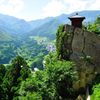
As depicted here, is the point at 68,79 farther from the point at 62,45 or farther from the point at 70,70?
the point at 62,45

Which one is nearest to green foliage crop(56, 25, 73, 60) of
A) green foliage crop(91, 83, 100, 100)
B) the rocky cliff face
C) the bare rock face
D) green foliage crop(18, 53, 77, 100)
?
the rocky cliff face

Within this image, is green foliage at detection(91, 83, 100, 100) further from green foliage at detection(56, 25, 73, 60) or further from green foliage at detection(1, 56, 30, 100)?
green foliage at detection(1, 56, 30, 100)

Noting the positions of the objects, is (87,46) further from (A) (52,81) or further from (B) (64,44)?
(A) (52,81)

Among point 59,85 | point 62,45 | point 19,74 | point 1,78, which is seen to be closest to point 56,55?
point 62,45

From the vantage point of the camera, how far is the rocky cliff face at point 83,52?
42469 millimetres

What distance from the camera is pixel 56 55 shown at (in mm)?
44594

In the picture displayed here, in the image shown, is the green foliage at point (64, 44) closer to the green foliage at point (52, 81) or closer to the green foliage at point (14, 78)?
the green foliage at point (52, 81)

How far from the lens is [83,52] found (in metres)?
42.8

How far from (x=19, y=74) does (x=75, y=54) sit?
14.8m

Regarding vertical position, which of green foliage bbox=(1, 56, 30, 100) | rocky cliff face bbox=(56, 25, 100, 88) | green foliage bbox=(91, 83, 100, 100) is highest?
rocky cliff face bbox=(56, 25, 100, 88)

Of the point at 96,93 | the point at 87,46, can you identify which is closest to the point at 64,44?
the point at 87,46

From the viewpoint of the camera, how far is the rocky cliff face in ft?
139

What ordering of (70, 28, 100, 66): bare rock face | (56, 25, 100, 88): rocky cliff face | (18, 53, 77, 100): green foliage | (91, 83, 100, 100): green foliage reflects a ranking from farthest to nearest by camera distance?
1. (70, 28, 100, 66): bare rock face
2. (56, 25, 100, 88): rocky cliff face
3. (18, 53, 77, 100): green foliage
4. (91, 83, 100, 100): green foliage

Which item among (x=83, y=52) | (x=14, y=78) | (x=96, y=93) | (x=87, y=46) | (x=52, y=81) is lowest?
(x=14, y=78)
